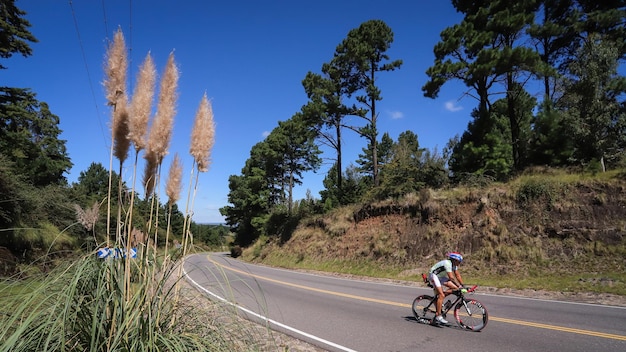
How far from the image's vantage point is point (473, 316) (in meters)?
7.26

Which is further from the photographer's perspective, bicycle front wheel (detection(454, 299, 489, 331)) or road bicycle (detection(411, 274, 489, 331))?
road bicycle (detection(411, 274, 489, 331))

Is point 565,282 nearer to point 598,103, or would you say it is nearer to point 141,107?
point 598,103

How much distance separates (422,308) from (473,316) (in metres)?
1.22

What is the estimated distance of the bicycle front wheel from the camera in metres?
6.98

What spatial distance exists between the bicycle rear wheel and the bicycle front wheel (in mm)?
660

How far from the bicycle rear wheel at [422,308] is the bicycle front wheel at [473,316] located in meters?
0.66

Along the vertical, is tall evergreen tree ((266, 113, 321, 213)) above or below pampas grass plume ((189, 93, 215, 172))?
above

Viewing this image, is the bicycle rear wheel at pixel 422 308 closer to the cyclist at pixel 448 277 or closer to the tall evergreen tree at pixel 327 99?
the cyclist at pixel 448 277

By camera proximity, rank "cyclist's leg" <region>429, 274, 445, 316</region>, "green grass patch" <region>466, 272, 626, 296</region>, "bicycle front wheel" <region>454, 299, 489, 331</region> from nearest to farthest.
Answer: "bicycle front wheel" <region>454, 299, 489, 331</region> < "cyclist's leg" <region>429, 274, 445, 316</region> < "green grass patch" <region>466, 272, 626, 296</region>

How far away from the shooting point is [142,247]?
270 cm

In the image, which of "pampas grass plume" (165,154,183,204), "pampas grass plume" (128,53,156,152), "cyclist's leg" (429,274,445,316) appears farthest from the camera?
"cyclist's leg" (429,274,445,316)

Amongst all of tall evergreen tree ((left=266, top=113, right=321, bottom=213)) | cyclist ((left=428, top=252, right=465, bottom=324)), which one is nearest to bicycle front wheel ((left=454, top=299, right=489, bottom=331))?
cyclist ((left=428, top=252, right=465, bottom=324))

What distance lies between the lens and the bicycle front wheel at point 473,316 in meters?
6.98

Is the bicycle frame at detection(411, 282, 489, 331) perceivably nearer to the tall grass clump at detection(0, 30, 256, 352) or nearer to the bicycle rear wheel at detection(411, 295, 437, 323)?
the bicycle rear wheel at detection(411, 295, 437, 323)
